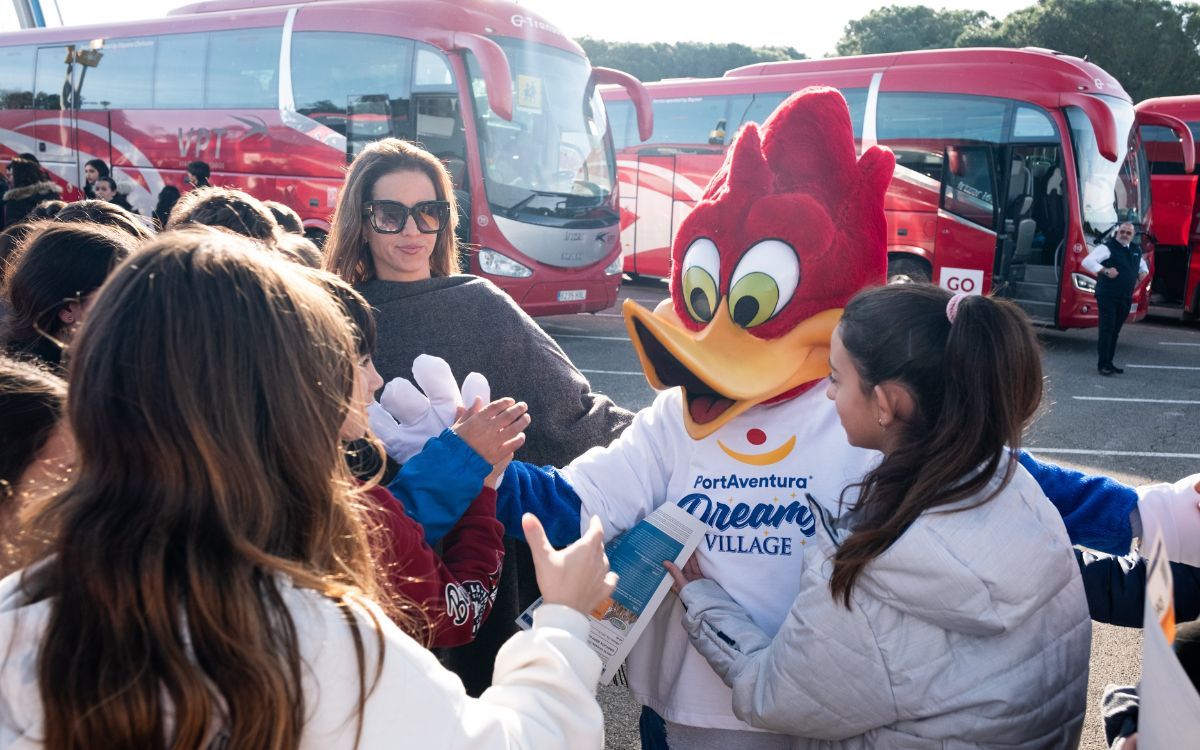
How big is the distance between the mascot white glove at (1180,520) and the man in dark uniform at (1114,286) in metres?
8.07

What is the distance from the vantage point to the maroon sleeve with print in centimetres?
165

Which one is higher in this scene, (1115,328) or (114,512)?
(114,512)

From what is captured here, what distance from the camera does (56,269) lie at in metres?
2.30

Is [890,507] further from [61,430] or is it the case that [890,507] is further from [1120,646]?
[1120,646]

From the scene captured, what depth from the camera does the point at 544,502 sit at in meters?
2.15

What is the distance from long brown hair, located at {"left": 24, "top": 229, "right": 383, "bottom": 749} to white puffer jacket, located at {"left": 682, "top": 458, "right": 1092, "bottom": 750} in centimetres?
85

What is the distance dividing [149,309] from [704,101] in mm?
12912

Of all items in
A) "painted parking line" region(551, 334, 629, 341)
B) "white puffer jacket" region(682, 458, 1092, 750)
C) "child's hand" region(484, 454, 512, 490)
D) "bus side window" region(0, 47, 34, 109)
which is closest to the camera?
"white puffer jacket" region(682, 458, 1092, 750)

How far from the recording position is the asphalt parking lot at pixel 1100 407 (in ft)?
11.9

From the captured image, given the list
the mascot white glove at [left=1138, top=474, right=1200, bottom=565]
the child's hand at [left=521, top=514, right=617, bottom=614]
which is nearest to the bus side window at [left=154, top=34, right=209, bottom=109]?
the child's hand at [left=521, top=514, right=617, bottom=614]

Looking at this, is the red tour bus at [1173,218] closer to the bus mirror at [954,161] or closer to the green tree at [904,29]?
the bus mirror at [954,161]

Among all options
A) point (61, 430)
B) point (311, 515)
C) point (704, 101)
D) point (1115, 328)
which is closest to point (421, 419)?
point (61, 430)

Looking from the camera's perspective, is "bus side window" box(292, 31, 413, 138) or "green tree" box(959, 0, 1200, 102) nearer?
"bus side window" box(292, 31, 413, 138)

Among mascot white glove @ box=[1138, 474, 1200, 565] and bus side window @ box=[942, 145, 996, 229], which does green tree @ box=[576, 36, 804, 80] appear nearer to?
bus side window @ box=[942, 145, 996, 229]
